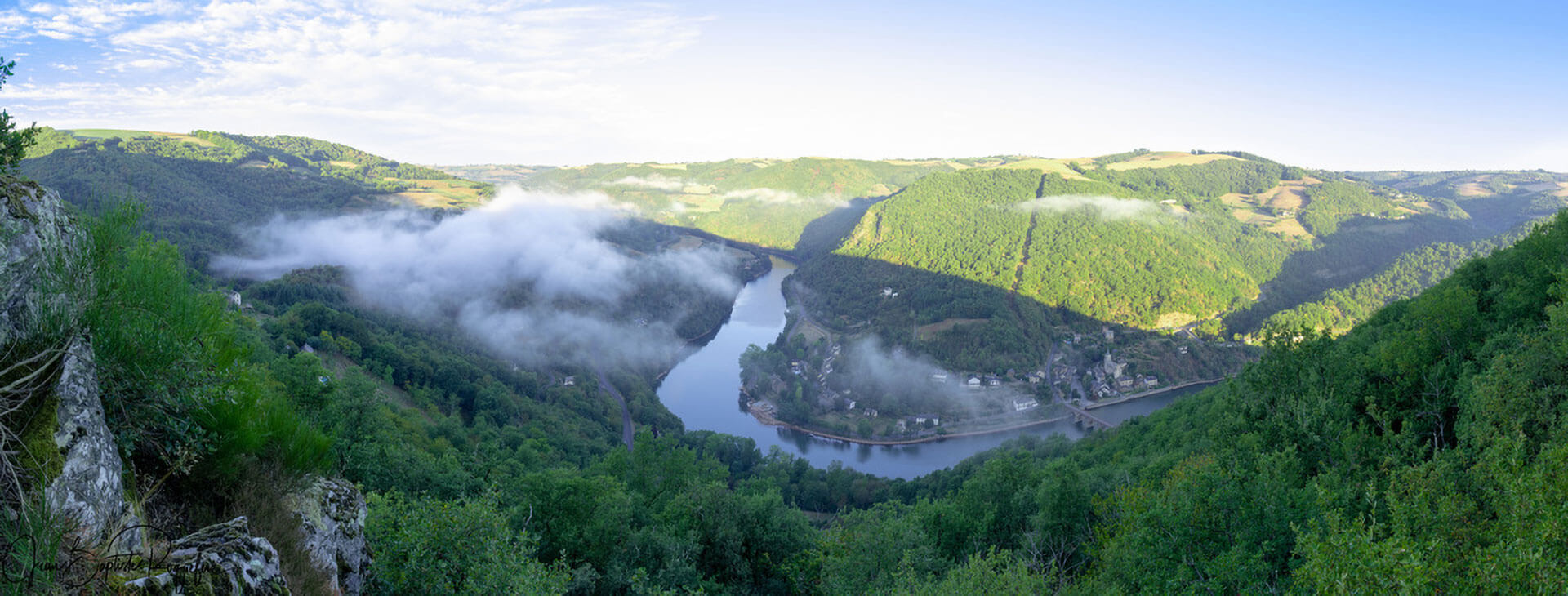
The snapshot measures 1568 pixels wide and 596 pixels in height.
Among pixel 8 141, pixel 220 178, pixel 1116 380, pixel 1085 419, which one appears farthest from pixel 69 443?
pixel 220 178

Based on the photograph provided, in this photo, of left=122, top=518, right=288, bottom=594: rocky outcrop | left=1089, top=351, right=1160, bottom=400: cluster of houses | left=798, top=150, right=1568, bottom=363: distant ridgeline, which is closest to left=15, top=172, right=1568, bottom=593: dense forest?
left=122, top=518, right=288, bottom=594: rocky outcrop

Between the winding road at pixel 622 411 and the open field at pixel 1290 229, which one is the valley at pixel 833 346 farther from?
the winding road at pixel 622 411

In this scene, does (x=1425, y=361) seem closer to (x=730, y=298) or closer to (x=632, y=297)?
(x=632, y=297)

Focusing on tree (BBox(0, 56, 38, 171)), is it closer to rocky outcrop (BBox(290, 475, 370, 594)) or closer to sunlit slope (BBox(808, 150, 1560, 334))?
rocky outcrop (BBox(290, 475, 370, 594))

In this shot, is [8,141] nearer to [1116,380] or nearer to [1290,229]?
[1116,380]

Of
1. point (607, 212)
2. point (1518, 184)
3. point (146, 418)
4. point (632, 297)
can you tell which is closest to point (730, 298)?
point (632, 297)

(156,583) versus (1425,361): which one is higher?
(156,583)

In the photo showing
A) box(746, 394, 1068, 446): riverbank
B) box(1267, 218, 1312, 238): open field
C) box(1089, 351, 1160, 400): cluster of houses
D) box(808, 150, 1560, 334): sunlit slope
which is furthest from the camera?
box(1267, 218, 1312, 238): open field
